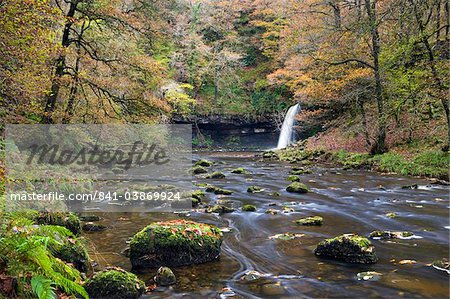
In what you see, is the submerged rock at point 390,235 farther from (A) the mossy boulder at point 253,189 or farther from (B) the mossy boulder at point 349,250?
(A) the mossy boulder at point 253,189

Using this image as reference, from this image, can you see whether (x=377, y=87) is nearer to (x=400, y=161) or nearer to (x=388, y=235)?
(x=400, y=161)

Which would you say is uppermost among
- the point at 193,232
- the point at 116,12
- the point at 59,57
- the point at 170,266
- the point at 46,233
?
the point at 116,12

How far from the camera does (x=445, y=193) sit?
11.1 m

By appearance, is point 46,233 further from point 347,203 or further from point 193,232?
point 347,203

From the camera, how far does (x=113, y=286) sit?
4.36 m

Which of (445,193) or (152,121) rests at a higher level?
(152,121)

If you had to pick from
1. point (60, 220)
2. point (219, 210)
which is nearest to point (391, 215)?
point (219, 210)

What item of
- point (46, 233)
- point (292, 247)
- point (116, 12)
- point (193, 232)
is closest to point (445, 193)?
point (292, 247)

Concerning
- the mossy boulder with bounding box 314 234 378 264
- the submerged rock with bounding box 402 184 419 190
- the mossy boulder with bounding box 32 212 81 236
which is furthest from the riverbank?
the mossy boulder with bounding box 32 212 81 236

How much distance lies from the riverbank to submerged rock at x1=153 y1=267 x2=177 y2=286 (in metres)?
11.9

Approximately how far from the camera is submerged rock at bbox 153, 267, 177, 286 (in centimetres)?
498

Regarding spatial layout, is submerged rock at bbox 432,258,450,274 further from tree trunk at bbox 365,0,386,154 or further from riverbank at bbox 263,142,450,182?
tree trunk at bbox 365,0,386,154

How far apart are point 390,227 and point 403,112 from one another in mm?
14198

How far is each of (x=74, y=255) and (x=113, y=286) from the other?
1115mm
